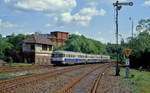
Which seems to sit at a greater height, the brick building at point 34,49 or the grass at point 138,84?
the brick building at point 34,49

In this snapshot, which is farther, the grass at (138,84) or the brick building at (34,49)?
the brick building at (34,49)

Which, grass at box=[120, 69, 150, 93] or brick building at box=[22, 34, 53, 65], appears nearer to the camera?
grass at box=[120, 69, 150, 93]

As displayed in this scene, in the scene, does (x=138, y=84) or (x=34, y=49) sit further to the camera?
(x=34, y=49)

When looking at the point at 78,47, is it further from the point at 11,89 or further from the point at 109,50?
the point at 11,89

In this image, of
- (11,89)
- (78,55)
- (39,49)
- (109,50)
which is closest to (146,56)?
(78,55)

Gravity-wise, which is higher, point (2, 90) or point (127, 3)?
point (127, 3)

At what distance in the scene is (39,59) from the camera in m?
74.1

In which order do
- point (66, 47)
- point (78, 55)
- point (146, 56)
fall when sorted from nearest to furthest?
point (146, 56) < point (78, 55) < point (66, 47)

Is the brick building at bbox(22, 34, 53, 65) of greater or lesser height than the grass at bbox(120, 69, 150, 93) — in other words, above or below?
above

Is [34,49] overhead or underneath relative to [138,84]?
overhead

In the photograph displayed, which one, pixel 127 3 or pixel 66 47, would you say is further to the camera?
pixel 66 47

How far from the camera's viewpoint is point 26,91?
1620 cm

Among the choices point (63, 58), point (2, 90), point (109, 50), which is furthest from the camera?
point (109, 50)

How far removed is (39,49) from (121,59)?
20318mm
